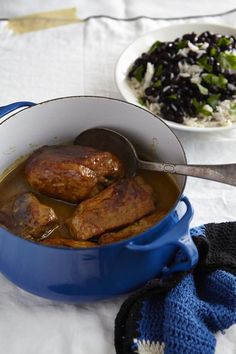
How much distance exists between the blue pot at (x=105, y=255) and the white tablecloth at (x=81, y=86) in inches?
2.6

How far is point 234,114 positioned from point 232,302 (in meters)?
0.57

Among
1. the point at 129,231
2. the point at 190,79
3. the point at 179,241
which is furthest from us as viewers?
the point at 190,79

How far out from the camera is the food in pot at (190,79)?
1.36 metres

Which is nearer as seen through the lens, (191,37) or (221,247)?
(221,247)

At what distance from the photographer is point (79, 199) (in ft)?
3.51

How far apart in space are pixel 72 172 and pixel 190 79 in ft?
1.64

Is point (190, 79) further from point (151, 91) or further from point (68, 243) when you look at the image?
point (68, 243)

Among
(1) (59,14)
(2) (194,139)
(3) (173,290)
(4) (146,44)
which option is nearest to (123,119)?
(2) (194,139)

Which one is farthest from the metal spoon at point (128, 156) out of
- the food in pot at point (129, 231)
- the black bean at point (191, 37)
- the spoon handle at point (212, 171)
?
the black bean at point (191, 37)

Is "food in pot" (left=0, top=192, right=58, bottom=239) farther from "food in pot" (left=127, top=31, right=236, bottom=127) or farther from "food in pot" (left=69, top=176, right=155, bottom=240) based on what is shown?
"food in pot" (left=127, top=31, right=236, bottom=127)

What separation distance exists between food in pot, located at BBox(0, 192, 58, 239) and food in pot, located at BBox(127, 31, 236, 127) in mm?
477

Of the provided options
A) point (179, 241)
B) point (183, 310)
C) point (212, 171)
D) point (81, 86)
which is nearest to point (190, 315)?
point (183, 310)

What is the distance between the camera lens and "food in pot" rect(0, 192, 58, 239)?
986 mm

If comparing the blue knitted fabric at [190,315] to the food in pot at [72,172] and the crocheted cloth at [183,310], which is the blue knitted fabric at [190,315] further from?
the food in pot at [72,172]
